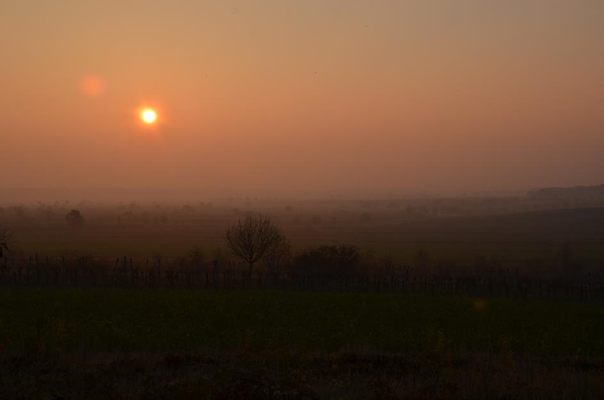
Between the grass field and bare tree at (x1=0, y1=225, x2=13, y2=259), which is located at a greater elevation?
bare tree at (x1=0, y1=225, x2=13, y2=259)

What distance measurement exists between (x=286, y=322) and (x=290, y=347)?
5.32 meters

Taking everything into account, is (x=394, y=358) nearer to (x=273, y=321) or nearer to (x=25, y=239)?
(x=273, y=321)

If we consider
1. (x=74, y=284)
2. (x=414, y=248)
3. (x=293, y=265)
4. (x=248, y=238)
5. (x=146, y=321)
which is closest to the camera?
(x=146, y=321)

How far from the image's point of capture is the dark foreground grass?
37.7ft

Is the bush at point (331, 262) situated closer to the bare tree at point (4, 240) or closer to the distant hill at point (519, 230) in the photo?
the bare tree at point (4, 240)

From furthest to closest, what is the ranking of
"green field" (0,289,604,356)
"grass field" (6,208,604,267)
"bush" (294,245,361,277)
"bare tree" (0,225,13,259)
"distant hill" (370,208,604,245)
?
"distant hill" (370,208,604,245)
"grass field" (6,208,604,267)
"bush" (294,245,361,277)
"green field" (0,289,604,356)
"bare tree" (0,225,13,259)

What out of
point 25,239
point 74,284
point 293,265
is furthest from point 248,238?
point 25,239

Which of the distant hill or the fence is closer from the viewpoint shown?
the fence

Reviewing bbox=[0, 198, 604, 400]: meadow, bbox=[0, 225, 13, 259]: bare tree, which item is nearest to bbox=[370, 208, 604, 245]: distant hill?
bbox=[0, 198, 604, 400]: meadow

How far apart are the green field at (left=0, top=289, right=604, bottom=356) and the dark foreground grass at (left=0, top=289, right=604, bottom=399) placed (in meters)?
0.08

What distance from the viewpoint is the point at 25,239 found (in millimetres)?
92188

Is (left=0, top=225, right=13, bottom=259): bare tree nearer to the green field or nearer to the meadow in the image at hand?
the green field

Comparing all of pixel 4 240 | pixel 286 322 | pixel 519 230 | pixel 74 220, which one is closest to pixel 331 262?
pixel 286 322

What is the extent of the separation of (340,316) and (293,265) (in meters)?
24.6
